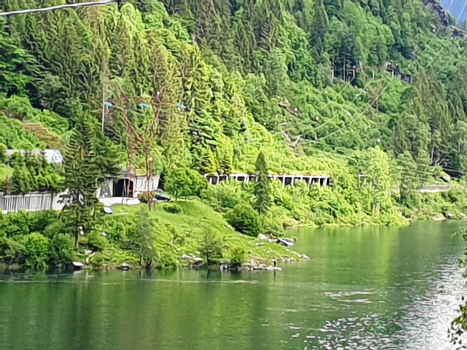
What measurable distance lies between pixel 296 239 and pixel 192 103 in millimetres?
23356

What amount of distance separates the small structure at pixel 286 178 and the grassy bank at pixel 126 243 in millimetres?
23309

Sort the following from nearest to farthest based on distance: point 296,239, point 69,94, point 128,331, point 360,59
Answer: point 128,331 < point 296,239 < point 69,94 < point 360,59

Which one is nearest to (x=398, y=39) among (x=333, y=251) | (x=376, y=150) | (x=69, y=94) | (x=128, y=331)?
(x=376, y=150)

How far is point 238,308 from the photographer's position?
112ft

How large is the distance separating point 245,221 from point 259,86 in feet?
160

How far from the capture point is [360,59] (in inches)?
5069

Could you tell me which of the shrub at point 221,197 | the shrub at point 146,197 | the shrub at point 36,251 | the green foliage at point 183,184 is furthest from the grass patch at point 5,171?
the shrub at point 221,197

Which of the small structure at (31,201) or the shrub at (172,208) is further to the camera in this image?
the shrub at (172,208)

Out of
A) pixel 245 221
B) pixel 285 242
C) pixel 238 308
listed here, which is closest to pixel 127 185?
pixel 245 221

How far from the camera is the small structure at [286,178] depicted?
72000 millimetres

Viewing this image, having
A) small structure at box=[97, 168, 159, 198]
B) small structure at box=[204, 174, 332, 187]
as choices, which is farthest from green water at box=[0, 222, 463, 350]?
small structure at box=[204, 174, 332, 187]

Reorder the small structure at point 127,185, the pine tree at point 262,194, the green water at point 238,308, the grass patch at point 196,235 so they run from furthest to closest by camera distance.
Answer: the pine tree at point 262,194, the small structure at point 127,185, the grass patch at point 196,235, the green water at point 238,308

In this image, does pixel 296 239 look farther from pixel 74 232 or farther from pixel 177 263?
pixel 74 232

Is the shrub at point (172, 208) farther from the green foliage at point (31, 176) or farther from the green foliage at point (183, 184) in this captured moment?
the green foliage at point (31, 176)
